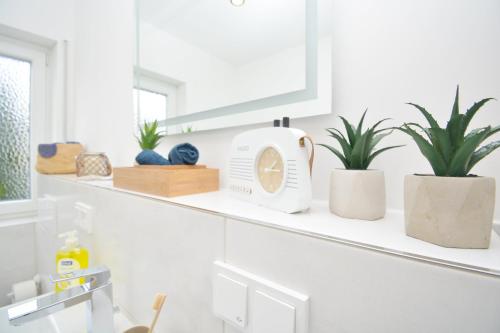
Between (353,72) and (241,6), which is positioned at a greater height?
(241,6)

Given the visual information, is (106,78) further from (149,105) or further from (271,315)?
(271,315)

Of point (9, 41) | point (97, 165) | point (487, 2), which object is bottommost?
point (97, 165)

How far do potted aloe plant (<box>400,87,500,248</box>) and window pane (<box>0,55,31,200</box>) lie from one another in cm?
200

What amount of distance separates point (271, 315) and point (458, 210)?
27cm

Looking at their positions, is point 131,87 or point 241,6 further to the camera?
point 131,87

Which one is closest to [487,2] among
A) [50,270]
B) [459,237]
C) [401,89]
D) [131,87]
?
[401,89]

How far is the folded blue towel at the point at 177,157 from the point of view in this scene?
2.03ft

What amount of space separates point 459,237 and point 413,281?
7 cm

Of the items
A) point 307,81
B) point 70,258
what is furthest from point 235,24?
point 70,258

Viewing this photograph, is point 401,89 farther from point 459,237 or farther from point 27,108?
point 27,108

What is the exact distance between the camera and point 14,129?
1382 mm

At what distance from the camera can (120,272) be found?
0.63 m

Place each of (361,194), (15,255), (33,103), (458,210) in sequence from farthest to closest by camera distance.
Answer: (33,103), (15,255), (361,194), (458,210)

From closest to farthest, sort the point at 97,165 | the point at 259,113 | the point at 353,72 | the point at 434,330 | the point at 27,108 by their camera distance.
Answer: the point at 434,330, the point at 353,72, the point at 259,113, the point at 97,165, the point at 27,108
